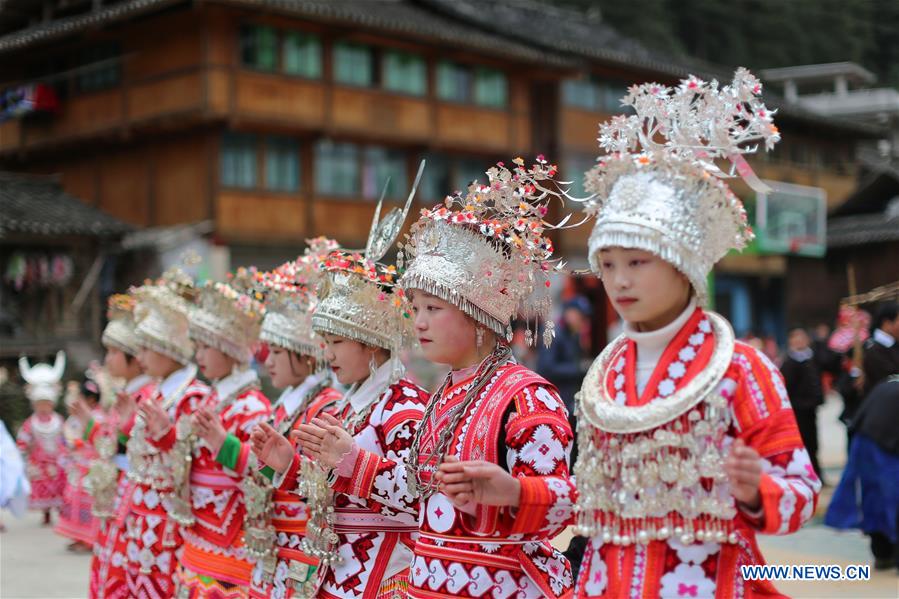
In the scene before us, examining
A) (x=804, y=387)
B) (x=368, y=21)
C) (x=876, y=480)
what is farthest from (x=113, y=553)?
(x=368, y=21)

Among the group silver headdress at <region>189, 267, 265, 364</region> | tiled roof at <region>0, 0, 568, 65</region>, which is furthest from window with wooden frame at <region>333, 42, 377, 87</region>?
silver headdress at <region>189, 267, 265, 364</region>

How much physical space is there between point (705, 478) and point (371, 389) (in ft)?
6.88

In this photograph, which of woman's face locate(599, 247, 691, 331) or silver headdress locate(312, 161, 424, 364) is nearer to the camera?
woman's face locate(599, 247, 691, 331)

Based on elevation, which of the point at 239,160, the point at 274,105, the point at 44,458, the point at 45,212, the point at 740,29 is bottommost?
the point at 44,458

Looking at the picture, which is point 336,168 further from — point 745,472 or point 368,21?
point 745,472

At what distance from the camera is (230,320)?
20.1ft

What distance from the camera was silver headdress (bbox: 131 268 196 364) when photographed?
6621mm

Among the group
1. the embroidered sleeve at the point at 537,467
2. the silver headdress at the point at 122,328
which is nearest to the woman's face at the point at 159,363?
the silver headdress at the point at 122,328

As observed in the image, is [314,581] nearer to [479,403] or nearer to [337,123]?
[479,403]

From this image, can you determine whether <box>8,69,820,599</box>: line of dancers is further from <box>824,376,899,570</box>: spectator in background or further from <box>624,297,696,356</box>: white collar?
<box>824,376,899,570</box>: spectator in background

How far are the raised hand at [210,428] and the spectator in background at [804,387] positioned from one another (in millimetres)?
8110

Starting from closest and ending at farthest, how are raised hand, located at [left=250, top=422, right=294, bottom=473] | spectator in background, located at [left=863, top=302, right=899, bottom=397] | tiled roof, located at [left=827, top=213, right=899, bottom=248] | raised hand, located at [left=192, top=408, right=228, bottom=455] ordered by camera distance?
raised hand, located at [left=250, top=422, right=294, bottom=473] → raised hand, located at [left=192, top=408, right=228, bottom=455] → spectator in background, located at [left=863, top=302, right=899, bottom=397] → tiled roof, located at [left=827, top=213, right=899, bottom=248]

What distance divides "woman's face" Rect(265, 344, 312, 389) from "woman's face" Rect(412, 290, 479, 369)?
1.78 meters

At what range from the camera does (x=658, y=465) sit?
286 centimetres
